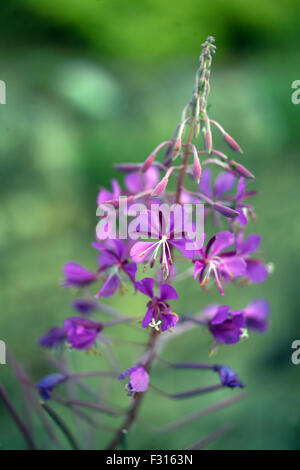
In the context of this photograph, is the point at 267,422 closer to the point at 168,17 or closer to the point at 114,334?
the point at 114,334

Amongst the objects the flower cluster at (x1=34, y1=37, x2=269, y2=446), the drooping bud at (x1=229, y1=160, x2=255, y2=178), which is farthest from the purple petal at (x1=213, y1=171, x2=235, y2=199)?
the drooping bud at (x1=229, y1=160, x2=255, y2=178)

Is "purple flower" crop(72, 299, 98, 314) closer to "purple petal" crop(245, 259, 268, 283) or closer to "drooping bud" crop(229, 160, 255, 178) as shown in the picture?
"purple petal" crop(245, 259, 268, 283)

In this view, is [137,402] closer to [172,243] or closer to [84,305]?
[84,305]

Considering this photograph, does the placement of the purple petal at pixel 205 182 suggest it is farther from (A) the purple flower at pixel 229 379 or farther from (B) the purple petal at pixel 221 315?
(A) the purple flower at pixel 229 379

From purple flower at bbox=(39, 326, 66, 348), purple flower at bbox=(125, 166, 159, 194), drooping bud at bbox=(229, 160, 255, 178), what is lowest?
purple flower at bbox=(39, 326, 66, 348)

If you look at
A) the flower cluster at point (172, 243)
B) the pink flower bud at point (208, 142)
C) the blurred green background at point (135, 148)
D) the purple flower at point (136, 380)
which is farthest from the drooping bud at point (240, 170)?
the blurred green background at point (135, 148)

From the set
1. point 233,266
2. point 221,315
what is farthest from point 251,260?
point 221,315
